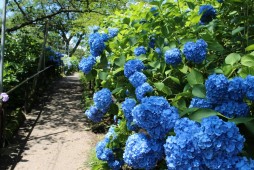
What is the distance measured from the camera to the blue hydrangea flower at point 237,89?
1092mm

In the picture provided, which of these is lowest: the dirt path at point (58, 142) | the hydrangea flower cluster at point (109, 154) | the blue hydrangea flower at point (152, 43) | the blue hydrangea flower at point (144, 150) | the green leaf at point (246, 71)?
the dirt path at point (58, 142)

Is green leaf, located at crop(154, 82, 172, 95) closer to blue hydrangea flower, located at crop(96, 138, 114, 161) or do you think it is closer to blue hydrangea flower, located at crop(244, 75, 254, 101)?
blue hydrangea flower, located at crop(244, 75, 254, 101)

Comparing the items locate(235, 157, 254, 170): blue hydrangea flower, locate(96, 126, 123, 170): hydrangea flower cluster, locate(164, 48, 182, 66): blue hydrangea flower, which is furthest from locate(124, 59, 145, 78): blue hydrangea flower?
locate(96, 126, 123, 170): hydrangea flower cluster

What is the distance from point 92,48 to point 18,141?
11.2 feet

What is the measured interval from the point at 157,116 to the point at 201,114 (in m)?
0.20

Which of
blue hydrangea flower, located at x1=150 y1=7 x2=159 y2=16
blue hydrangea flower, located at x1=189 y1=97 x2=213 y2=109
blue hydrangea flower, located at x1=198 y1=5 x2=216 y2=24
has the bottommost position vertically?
blue hydrangea flower, located at x1=189 y1=97 x2=213 y2=109

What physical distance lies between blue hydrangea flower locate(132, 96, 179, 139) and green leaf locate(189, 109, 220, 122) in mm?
119

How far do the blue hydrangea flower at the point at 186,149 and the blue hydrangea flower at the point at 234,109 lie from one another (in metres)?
0.13

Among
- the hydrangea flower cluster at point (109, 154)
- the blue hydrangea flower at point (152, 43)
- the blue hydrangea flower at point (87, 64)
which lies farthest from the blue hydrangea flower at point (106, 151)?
the blue hydrangea flower at point (152, 43)

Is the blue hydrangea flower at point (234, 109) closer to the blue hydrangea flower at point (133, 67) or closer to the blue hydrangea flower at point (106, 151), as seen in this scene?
the blue hydrangea flower at point (133, 67)

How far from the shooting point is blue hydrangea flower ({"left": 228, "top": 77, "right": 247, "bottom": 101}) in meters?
1.09

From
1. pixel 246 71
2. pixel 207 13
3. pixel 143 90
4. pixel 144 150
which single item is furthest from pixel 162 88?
pixel 207 13

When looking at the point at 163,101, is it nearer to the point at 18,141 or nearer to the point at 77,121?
the point at 18,141

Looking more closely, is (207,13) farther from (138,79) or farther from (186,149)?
(186,149)
